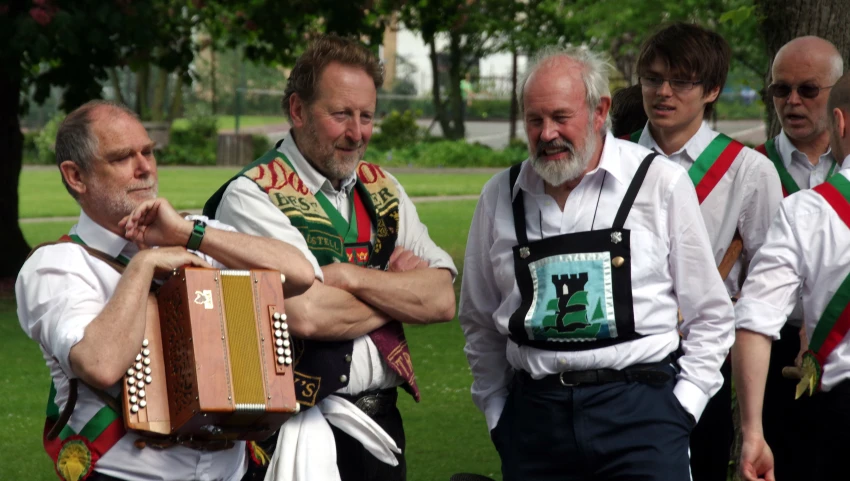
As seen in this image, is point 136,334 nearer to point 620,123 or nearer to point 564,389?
point 564,389

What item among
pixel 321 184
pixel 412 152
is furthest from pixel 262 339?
pixel 412 152

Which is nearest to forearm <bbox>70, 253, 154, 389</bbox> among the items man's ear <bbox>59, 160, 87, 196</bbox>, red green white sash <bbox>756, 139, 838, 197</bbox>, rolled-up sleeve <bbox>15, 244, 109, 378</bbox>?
rolled-up sleeve <bbox>15, 244, 109, 378</bbox>

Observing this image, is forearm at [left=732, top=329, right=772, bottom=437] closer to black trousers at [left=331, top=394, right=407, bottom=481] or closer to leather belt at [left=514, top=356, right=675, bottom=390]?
leather belt at [left=514, top=356, right=675, bottom=390]

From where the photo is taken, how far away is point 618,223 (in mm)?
3795

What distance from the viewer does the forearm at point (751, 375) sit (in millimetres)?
3658

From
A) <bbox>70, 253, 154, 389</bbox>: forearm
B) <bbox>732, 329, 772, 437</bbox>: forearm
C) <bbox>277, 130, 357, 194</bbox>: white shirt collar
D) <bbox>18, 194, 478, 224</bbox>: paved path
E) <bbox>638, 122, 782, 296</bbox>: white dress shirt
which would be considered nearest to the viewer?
<bbox>70, 253, 154, 389</bbox>: forearm

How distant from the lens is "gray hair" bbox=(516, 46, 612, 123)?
393cm

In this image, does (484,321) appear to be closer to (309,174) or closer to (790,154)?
(309,174)

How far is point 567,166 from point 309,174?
0.94 metres

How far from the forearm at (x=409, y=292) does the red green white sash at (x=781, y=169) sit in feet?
5.28

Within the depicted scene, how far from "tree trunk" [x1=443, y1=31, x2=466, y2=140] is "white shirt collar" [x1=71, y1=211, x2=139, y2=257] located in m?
39.1

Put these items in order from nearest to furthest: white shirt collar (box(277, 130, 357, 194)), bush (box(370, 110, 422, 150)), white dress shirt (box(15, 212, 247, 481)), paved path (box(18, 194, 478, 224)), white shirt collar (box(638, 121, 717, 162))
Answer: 1. white dress shirt (box(15, 212, 247, 481))
2. white shirt collar (box(277, 130, 357, 194))
3. white shirt collar (box(638, 121, 717, 162))
4. paved path (box(18, 194, 478, 224))
5. bush (box(370, 110, 422, 150))

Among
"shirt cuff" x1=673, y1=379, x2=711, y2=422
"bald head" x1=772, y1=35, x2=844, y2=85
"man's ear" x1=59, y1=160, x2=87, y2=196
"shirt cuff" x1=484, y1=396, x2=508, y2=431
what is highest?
"bald head" x1=772, y1=35, x2=844, y2=85

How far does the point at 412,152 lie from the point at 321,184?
109 feet
